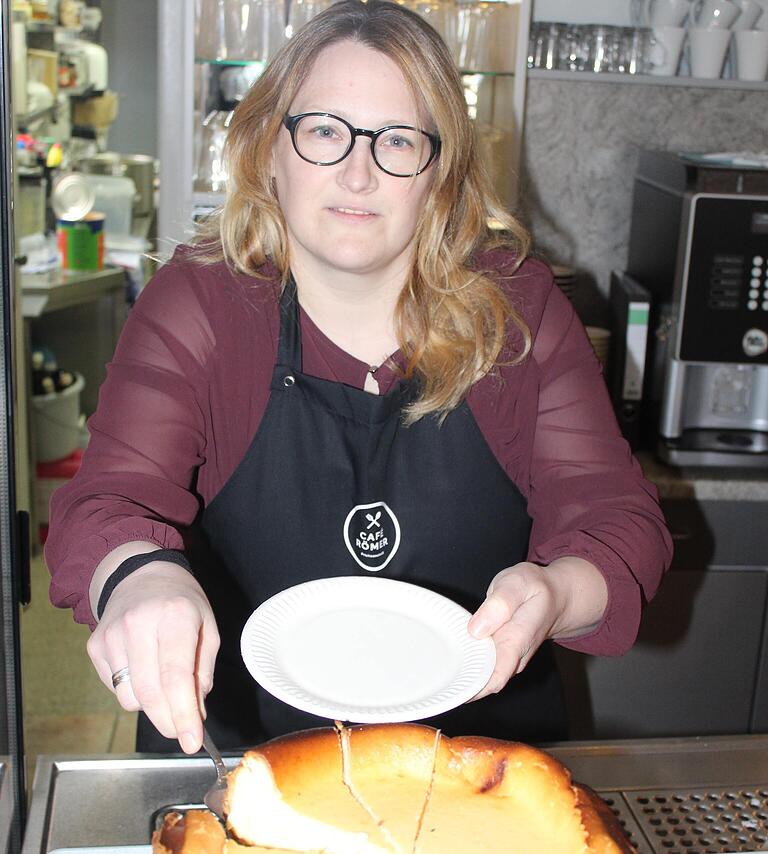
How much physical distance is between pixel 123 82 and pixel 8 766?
334cm

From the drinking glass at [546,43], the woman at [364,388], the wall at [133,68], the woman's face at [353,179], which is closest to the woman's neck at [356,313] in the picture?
the woman at [364,388]

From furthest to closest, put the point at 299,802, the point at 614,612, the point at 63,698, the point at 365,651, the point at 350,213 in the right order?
the point at 63,698 → the point at 350,213 → the point at 614,612 → the point at 365,651 → the point at 299,802

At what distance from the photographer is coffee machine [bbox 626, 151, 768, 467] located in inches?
85.1

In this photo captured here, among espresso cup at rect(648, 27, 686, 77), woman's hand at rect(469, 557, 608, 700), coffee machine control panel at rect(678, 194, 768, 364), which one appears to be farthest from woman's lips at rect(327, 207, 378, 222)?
espresso cup at rect(648, 27, 686, 77)

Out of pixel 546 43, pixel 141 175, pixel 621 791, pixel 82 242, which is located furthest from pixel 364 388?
pixel 141 175

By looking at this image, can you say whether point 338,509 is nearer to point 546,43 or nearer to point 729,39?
point 546,43

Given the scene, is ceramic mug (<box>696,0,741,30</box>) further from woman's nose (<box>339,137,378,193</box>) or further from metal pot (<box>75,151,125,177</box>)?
metal pot (<box>75,151,125,177</box>)

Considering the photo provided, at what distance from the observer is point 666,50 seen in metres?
2.56

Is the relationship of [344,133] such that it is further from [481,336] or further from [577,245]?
[577,245]

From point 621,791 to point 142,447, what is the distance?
61cm

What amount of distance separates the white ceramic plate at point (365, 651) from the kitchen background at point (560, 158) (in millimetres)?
1139

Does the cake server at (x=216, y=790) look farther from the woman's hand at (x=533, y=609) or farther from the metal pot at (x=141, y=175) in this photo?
the metal pot at (x=141, y=175)

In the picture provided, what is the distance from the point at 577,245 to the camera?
2.79 meters

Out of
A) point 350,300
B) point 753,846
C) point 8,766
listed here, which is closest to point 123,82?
point 350,300
